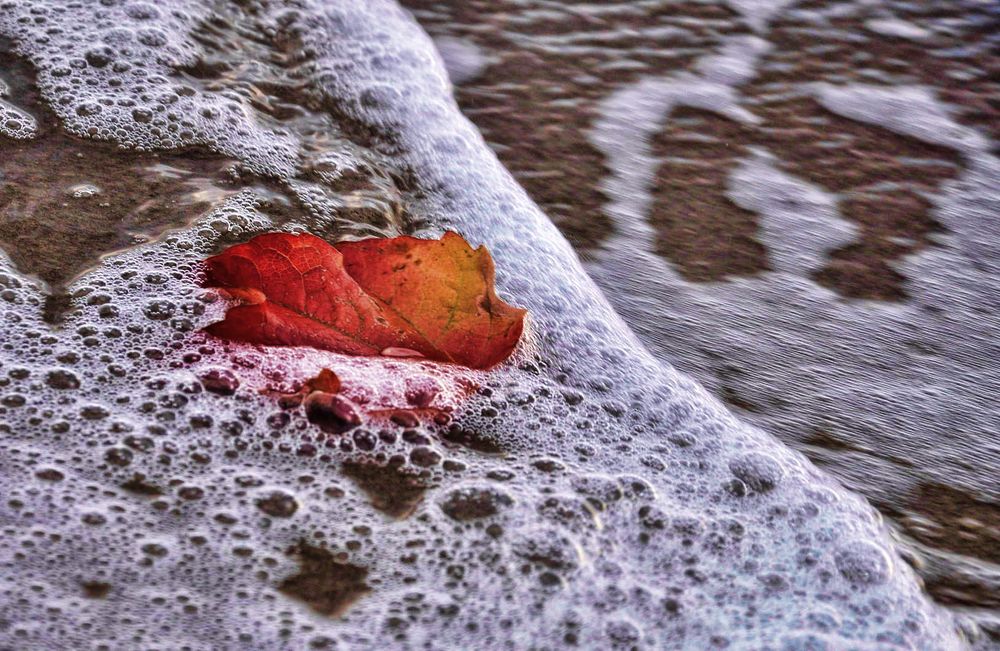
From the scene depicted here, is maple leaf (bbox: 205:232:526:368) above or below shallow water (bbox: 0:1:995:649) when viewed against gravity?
above

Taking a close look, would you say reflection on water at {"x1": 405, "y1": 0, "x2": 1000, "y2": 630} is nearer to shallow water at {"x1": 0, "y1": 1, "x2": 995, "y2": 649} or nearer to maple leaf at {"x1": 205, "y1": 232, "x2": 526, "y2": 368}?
shallow water at {"x1": 0, "y1": 1, "x2": 995, "y2": 649}

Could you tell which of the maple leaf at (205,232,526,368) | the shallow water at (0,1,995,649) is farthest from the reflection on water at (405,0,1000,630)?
the maple leaf at (205,232,526,368)

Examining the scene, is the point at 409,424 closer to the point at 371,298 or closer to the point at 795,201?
the point at 371,298

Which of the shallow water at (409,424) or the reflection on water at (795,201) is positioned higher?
the reflection on water at (795,201)

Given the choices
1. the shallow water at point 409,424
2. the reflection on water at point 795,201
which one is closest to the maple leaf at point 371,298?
the shallow water at point 409,424

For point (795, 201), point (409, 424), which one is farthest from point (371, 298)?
point (795, 201)

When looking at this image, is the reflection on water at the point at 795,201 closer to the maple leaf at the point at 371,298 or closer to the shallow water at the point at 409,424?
the shallow water at the point at 409,424
